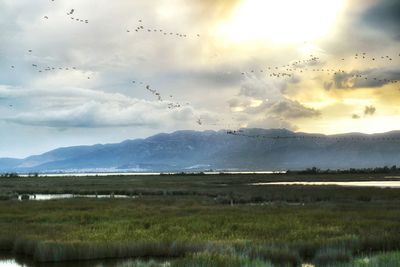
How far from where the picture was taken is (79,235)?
30.4 meters

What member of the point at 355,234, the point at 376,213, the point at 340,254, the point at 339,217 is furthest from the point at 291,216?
the point at 340,254

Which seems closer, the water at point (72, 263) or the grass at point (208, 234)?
the grass at point (208, 234)

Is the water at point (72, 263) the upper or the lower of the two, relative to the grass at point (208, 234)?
lower

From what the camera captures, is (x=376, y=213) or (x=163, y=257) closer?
(x=163, y=257)

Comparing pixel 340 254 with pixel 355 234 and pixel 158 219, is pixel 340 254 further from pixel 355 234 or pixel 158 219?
pixel 158 219

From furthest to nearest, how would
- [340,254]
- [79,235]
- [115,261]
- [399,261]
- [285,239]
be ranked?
[79,235] < [285,239] < [115,261] < [340,254] < [399,261]

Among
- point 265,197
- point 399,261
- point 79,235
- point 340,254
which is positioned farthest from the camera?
point 265,197

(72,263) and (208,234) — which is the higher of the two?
(208,234)

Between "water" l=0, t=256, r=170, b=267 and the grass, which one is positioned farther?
"water" l=0, t=256, r=170, b=267

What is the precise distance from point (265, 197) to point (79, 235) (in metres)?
34.1

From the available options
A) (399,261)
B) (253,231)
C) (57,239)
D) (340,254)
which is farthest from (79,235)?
(399,261)

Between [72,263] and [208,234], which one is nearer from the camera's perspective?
[72,263]

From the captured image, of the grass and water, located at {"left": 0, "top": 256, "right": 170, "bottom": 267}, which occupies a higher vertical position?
the grass

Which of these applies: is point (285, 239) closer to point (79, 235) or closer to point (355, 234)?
point (355, 234)
